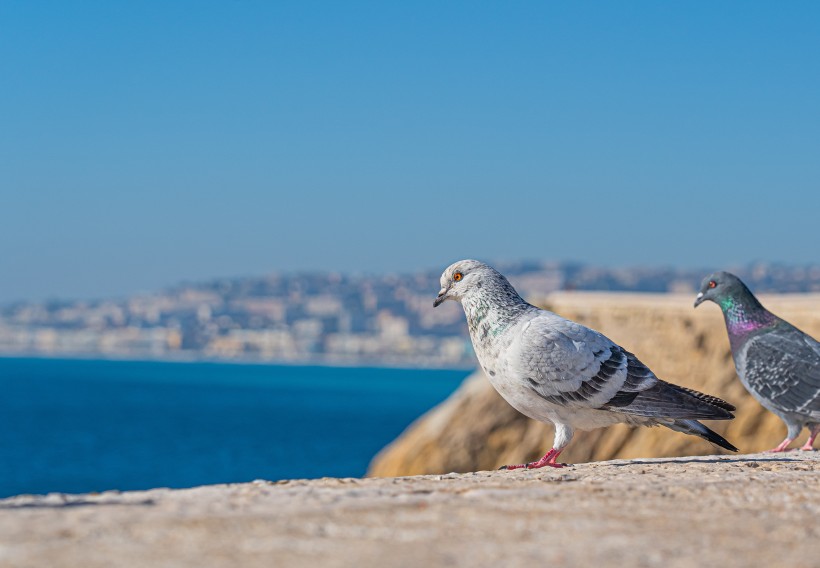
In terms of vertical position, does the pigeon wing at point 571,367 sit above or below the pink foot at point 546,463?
above

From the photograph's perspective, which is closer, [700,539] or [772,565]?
[772,565]

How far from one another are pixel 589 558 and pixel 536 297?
966 inches

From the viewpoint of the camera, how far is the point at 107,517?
5055 mm

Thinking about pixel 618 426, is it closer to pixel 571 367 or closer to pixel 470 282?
pixel 470 282

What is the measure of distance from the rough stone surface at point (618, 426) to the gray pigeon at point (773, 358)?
11.4m

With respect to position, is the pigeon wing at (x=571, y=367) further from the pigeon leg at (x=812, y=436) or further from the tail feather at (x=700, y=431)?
the pigeon leg at (x=812, y=436)

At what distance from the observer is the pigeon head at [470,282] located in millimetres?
7848

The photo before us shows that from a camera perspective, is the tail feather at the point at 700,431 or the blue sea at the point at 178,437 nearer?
the tail feather at the point at 700,431

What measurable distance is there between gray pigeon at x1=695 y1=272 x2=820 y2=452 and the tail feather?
1.79 m

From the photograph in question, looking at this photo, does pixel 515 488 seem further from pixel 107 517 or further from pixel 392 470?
pixel 392 470

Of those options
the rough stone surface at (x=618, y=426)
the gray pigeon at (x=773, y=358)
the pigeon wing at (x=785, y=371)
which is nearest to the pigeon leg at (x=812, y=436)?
the gray pigeon at (x=773, y=358)

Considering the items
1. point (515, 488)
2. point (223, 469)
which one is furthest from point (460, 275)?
point (223, 469)

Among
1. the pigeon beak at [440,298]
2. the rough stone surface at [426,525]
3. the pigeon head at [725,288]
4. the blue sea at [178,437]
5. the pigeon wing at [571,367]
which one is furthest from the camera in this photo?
the blue sea at [178,437]

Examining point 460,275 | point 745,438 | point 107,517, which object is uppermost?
point 460,275
